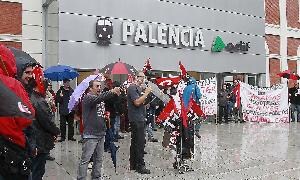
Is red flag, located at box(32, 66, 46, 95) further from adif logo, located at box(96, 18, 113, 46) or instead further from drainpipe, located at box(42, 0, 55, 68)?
adif logo, located at box(96, 18, 113, 46)

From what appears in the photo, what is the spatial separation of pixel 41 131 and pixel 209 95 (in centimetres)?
1384

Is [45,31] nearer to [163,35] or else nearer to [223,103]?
[163,35]

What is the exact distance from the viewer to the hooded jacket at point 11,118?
2938mm

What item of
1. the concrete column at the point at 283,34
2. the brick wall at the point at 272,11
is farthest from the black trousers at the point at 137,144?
the concrete column at the point at 283,34

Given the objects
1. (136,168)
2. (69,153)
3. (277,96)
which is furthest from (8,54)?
(277,96)

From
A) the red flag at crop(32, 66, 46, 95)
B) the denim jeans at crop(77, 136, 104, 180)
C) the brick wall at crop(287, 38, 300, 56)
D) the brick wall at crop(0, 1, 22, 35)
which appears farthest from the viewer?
the brick wall at crop(287, 38, 300, 56)

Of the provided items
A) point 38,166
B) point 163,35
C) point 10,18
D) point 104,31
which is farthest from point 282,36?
point 38,166

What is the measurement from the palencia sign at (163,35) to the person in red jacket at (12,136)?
14025 mm

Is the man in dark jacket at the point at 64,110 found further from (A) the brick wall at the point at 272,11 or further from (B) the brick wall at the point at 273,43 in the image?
(A) the brick wall at the point at 272,11

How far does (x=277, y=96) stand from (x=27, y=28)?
11890 millimetres

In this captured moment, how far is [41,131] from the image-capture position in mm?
4879

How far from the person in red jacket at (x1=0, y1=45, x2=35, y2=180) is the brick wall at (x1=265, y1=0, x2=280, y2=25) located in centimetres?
2244

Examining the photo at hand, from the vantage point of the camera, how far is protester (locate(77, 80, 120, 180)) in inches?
238

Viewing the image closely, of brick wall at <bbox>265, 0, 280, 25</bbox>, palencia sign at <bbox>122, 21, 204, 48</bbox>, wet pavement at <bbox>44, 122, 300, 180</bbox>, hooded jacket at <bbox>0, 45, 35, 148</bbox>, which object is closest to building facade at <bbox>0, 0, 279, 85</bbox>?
palencia sign at <bbox>122, 21, 204, 48</bbox>
